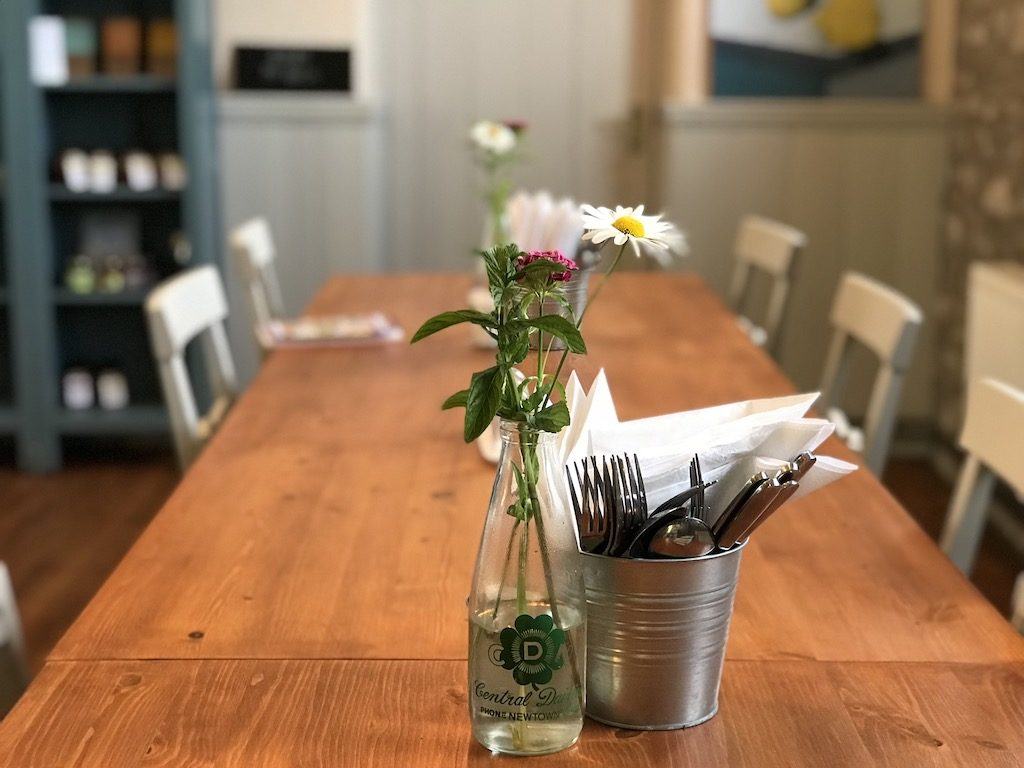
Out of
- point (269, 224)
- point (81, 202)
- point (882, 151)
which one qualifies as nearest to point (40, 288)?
point (81, 202)

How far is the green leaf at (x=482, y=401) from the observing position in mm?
965

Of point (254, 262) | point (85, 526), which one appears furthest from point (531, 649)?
point (85, 526)

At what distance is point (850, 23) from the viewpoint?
185 inches

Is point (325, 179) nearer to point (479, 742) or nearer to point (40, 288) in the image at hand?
point (40, 288)

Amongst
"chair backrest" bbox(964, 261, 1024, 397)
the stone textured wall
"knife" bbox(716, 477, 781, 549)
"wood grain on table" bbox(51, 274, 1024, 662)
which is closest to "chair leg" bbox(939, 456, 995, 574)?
"wood grain on table" bbox(51, 274, 1024, 662)

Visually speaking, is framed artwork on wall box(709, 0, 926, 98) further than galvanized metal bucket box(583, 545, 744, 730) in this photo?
Yes

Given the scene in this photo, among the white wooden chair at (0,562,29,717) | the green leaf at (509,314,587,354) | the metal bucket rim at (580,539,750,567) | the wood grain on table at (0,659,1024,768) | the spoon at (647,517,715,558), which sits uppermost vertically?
the green leaf at (509,314,587,354)

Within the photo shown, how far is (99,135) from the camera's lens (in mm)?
4703

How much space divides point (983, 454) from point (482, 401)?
99cm

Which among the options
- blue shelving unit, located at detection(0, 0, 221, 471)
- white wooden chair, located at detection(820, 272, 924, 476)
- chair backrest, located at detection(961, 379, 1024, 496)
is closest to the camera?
chair backrest, located at detection(961, 379, 1024, 496)

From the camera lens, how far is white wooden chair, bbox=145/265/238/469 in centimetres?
236

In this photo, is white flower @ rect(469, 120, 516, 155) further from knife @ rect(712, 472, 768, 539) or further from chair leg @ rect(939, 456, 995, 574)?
knife @ rect(712, 472, 768, 539)

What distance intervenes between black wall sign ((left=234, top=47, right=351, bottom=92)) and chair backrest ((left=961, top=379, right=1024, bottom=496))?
339 centimetres

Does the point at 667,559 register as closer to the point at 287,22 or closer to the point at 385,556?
the point at 385,556
